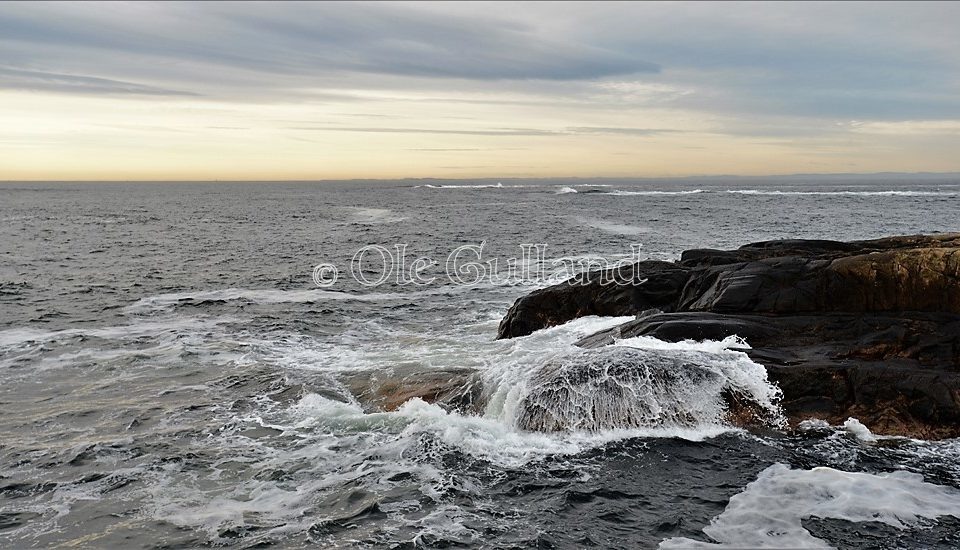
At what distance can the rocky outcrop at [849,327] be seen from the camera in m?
12.3

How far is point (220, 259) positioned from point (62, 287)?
41.6ft

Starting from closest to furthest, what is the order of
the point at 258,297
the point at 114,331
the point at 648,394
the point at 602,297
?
the point at 648,394 < the point at 602,297 < the point at 114,331 < the point at 258,297

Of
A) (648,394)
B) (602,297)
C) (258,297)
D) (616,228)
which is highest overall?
(616,228)

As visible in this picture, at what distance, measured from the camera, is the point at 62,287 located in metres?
32.4

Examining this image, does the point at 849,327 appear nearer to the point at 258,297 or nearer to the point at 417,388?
the point at 417,388

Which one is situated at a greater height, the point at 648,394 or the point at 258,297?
the point at 648,394

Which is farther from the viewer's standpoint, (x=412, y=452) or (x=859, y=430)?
(x=412, y=452)

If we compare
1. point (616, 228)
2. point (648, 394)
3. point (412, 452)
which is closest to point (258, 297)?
point (412, 452)

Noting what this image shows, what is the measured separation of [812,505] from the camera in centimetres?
984

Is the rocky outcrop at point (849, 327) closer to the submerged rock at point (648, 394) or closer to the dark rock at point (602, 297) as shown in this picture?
the submerged rock at point (648, 394)

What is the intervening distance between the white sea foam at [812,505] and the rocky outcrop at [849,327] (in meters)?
2.05

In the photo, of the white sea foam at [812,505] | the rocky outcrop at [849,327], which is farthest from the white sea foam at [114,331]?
the white sea foam at [812,505]

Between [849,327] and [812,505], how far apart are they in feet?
18.9

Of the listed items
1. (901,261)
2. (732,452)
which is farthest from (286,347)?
(901,261)
